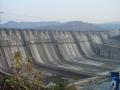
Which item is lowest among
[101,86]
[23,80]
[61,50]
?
[101,86]

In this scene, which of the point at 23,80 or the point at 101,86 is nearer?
the point at 23,80

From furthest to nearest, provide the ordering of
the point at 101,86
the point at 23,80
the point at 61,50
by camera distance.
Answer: the point at 61,50 < the point at 101,86 < the point at 23,80

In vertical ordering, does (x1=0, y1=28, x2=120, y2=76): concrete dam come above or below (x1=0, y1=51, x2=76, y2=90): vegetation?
below

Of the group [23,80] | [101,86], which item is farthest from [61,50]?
[23,80]

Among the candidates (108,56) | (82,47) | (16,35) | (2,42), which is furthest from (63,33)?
(2,42)

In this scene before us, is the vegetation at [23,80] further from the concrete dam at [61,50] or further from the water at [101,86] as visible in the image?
the concrete dam at [61,50]

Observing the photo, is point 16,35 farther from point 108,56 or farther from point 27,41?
point 108,56

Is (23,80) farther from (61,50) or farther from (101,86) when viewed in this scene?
(61,50)

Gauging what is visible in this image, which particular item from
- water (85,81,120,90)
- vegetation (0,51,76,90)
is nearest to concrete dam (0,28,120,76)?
water (85,81,120,90)

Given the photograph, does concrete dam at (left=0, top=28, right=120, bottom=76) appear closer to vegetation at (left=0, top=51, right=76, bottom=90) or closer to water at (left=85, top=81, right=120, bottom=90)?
water at (left=85, top=81, right=120, bottom=90)

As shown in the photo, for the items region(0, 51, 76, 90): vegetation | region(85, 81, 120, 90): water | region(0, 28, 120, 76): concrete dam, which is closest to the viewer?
region(0, 51, 76, 90): vegetation
